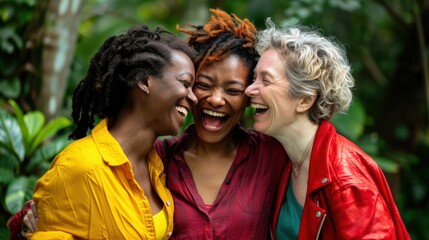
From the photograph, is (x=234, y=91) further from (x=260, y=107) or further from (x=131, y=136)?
(x=131, y=136)

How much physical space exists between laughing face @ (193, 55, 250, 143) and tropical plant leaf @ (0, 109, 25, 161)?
168cm

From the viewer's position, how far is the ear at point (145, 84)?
2.95 metres

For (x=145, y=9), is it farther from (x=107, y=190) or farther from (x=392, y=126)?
(x=107, y=190)

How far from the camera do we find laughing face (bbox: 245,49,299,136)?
3.18m

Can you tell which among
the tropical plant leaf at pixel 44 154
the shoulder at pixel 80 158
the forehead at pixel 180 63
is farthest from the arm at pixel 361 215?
the tropical plant leaf at pixel 44 154

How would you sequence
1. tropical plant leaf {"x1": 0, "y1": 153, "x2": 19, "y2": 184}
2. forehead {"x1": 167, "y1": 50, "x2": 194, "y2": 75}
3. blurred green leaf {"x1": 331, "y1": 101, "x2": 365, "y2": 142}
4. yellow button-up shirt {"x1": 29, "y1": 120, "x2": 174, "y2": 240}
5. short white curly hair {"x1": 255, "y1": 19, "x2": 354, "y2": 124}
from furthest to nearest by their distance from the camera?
blurred green leaf {"x1": 331, "y1": 101, "x2": 365, "y2": 142} < tropical plant leaf {"x1": 0, "y1": 153, "x2": 19, "y2": 184} < short white curly hair {"x1": 255, "y1": 19, "x2": 354, "y2": 124} < forehead {"x1": 167, "y1": 50, "x2": 194, "y2": 75} < yellow button-up shirt {"x1": 29, "y1": 120, "x2": 174, "y2": 240}

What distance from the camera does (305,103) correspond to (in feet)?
10.5

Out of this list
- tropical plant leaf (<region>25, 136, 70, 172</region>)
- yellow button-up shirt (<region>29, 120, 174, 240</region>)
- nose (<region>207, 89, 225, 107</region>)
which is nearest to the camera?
yellow button-up shirt (<region>29, 120, 174, 240</region>)

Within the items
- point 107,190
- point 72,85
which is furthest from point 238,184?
point 72,85

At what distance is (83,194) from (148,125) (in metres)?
0.43

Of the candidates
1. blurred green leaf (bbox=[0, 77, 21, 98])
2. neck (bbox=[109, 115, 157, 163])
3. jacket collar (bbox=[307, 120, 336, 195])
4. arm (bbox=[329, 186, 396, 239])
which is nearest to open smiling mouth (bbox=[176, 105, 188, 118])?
neck (bbox=[109, 115, 157, 163])

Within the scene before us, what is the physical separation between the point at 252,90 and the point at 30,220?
3.86 ft

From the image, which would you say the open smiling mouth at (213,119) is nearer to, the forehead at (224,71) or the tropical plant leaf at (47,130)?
the forehead at (224,71)

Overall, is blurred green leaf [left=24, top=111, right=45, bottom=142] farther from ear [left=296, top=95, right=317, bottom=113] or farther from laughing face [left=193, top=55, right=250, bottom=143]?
ear [left=296, top=95, right=317, bottom=113]
